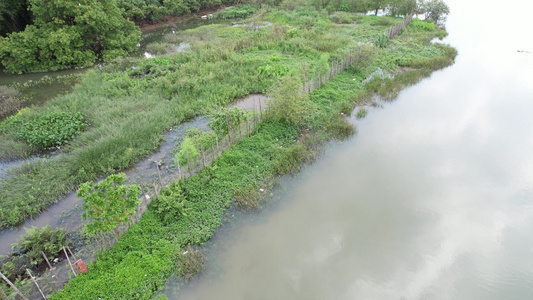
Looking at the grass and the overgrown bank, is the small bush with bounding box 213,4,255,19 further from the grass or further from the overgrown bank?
the overgrown bank

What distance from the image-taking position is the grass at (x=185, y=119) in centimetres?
584

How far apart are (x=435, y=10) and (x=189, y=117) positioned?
2183 cm

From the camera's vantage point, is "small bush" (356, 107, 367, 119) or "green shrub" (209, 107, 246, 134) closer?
"green shrub" (209, 107, 246, 134)

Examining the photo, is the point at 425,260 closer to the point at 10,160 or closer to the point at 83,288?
the point at 83,288

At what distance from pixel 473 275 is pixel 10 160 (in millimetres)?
12775

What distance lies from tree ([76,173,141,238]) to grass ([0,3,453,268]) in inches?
23.9

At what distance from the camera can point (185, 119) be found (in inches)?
413

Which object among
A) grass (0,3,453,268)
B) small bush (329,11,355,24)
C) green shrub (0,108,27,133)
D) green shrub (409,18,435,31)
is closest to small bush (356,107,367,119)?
grass (0,3,453,268)

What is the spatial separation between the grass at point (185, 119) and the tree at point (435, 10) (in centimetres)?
458

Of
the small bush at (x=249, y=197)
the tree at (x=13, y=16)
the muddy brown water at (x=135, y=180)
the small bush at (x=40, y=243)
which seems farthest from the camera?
the tree at (x=13, y=16)

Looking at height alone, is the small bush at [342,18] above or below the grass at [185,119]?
above

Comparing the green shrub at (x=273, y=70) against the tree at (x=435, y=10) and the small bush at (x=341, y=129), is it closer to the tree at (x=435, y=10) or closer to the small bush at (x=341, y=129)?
the small bush at (x=341, y=129)

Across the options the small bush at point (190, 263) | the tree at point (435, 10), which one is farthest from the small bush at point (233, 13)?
the small bush at point (190, 263)

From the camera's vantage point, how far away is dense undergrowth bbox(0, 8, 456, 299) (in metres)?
5.82
